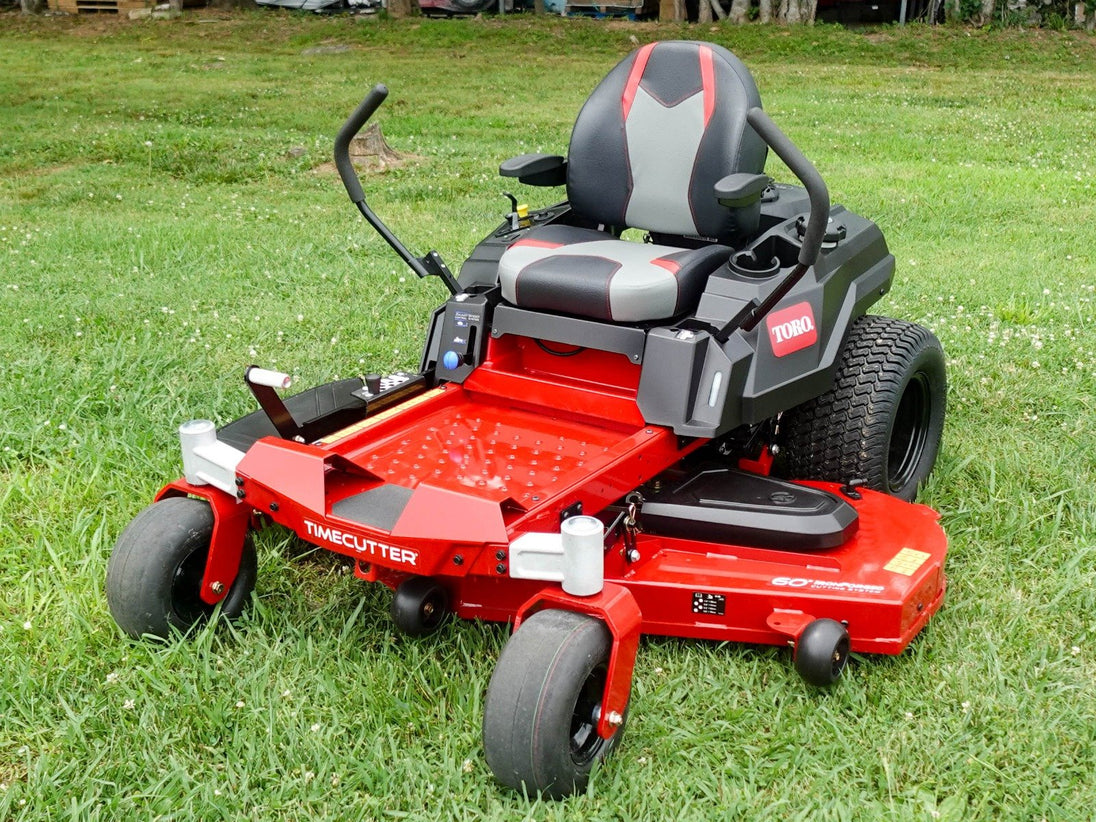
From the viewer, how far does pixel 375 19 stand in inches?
683

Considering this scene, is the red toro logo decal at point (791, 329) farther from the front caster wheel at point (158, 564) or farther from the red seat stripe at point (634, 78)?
the front caster wheel at point (158, 564)

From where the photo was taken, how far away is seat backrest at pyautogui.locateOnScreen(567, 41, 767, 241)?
3.33 metres

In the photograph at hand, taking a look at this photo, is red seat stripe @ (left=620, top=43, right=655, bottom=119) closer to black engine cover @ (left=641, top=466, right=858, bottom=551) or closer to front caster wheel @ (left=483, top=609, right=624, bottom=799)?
black engine cover @ (left=641, top=466, right=858, bottom=551)

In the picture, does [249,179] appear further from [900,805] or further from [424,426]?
[900,805]

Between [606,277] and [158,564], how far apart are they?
1.29 meters

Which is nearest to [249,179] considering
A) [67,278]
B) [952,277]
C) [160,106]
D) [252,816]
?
[67,278]

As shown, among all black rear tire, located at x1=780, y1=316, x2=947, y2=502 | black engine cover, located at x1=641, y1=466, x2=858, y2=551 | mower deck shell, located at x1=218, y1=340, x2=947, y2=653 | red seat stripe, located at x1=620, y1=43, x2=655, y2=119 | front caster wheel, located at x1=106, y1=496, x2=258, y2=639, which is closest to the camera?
mower deck shell, located at x1=218, y1=340, x2=947, y2=653

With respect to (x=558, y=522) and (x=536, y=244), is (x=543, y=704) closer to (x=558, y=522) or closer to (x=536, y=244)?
(x=558, y=522)

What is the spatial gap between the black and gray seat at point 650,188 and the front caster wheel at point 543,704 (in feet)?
3.36

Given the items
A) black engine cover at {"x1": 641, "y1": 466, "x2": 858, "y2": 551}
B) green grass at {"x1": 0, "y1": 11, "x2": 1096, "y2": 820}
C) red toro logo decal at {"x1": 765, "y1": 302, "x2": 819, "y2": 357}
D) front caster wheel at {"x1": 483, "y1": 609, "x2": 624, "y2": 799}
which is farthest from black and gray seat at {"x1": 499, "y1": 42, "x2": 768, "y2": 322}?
Result: front caster wheel at {"x1": 483, "y1": 609, "x2": 624, "y2": 799}

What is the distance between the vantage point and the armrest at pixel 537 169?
360 cm

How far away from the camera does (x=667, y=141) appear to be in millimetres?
3400

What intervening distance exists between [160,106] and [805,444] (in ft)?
30.3

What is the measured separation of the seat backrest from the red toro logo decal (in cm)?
40
